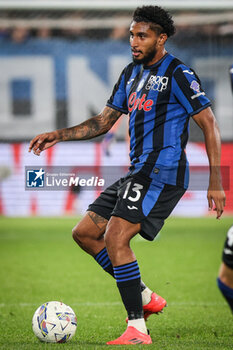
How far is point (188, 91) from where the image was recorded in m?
4.61

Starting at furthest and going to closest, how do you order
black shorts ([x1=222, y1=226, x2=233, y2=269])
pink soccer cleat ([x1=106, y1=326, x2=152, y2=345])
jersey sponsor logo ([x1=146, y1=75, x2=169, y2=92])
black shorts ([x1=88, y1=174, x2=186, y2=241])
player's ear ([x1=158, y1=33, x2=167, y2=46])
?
player's ear ([x1=158, y1=33, x2=167, y2=46]) < jersey sponsor logo ([x1=146, y1=75, x2=169, y2=92]) < black shorts ([x1=88, y1=174, x2=186, y2=241]) < pink soccer cleat ([x1=106, y1=326, x2=152, y2=345]) < black shorts ([x1=222, y1=226, x2=233, y2=269])

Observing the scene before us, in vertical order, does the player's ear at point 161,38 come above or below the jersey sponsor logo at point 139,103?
above

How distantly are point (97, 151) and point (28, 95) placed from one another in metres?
2.12

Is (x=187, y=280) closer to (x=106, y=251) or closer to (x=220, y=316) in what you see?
(x=220, y=316)

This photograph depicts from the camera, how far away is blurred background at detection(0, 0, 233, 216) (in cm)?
1623

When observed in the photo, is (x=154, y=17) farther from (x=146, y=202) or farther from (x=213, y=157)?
(x=146, y=202)

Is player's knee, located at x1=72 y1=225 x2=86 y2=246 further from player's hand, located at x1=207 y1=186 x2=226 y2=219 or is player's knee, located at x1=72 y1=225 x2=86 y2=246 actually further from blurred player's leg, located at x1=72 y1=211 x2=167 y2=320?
player's hand, located at x1=207 y1=186 x2=226 y2=219

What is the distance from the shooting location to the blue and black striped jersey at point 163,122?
15.4 feet

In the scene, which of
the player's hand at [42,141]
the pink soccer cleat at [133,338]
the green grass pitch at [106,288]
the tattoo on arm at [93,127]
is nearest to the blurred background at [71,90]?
the green grass pitch at [106,288]

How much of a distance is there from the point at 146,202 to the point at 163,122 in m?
0.55

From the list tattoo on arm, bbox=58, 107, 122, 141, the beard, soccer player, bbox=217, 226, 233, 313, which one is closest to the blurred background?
tattoo on arm, bbox=58, 107, 122, 141

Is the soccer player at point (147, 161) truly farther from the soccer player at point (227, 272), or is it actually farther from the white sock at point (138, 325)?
the soccer player at point (227, 272)

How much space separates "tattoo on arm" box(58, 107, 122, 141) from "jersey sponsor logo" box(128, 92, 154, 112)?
323 millimetres

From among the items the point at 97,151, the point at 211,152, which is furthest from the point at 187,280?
the point at 97,151
